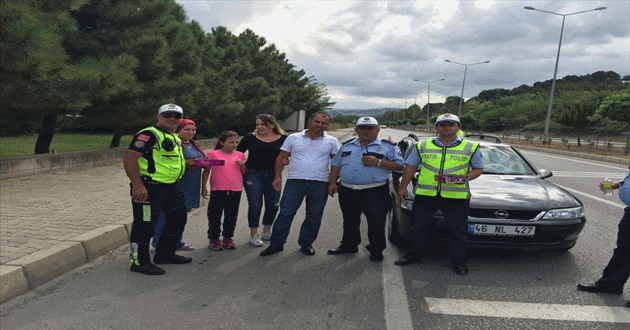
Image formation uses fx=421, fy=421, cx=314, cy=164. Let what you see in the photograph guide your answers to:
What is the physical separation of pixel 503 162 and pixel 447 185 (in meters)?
1.91

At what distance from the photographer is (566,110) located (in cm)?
3062

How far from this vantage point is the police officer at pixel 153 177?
3.70 m

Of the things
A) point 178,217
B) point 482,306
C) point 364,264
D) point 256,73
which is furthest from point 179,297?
point 256,73

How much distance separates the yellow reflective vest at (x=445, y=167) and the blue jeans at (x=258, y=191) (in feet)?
5.45

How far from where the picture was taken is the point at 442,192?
4023mm

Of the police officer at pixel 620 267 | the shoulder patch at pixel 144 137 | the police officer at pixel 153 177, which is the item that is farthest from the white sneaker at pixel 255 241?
the police officer at pixel 620 267

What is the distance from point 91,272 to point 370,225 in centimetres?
275

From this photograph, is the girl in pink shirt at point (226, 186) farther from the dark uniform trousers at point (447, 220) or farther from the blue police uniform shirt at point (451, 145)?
the dark uniform trousers at point (447, 220)

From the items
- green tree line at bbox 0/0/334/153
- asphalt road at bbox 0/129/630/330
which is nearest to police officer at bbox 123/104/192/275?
asphalt road at bbox 0/129/630/330

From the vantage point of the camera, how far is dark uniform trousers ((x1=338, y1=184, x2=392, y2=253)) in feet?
14.2

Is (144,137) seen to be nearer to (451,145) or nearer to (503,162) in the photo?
(451,145)

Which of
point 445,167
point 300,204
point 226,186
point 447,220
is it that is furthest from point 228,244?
point 445,167

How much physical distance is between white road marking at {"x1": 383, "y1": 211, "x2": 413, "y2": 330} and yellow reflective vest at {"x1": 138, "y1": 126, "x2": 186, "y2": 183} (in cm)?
220

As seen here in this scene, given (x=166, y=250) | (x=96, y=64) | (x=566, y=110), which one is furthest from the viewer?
(x=566, y=110)
